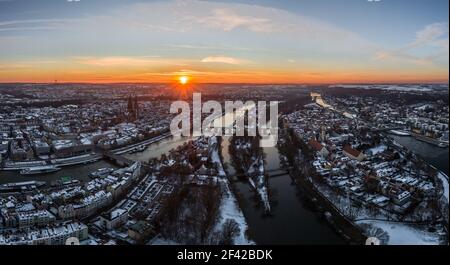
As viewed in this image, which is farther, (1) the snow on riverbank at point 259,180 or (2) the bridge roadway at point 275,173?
(2) the bridge roadway at point 275,173

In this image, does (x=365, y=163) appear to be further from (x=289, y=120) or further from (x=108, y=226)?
(x=108, y=226)

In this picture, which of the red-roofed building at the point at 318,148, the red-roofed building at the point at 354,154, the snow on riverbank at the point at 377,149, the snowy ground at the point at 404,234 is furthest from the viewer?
the red-roofed building at the point at 318,148

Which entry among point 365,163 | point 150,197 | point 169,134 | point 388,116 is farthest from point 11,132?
point 169,134

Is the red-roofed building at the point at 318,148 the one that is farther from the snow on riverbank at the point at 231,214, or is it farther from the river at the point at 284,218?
the snow on riverbank at the point at 231,214

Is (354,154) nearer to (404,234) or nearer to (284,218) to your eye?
(284,218)

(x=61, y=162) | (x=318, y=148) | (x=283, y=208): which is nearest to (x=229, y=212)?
(x=283, y=208)

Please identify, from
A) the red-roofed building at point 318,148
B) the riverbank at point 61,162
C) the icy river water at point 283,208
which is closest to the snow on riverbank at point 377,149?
the red-roofed building at point 318,148
